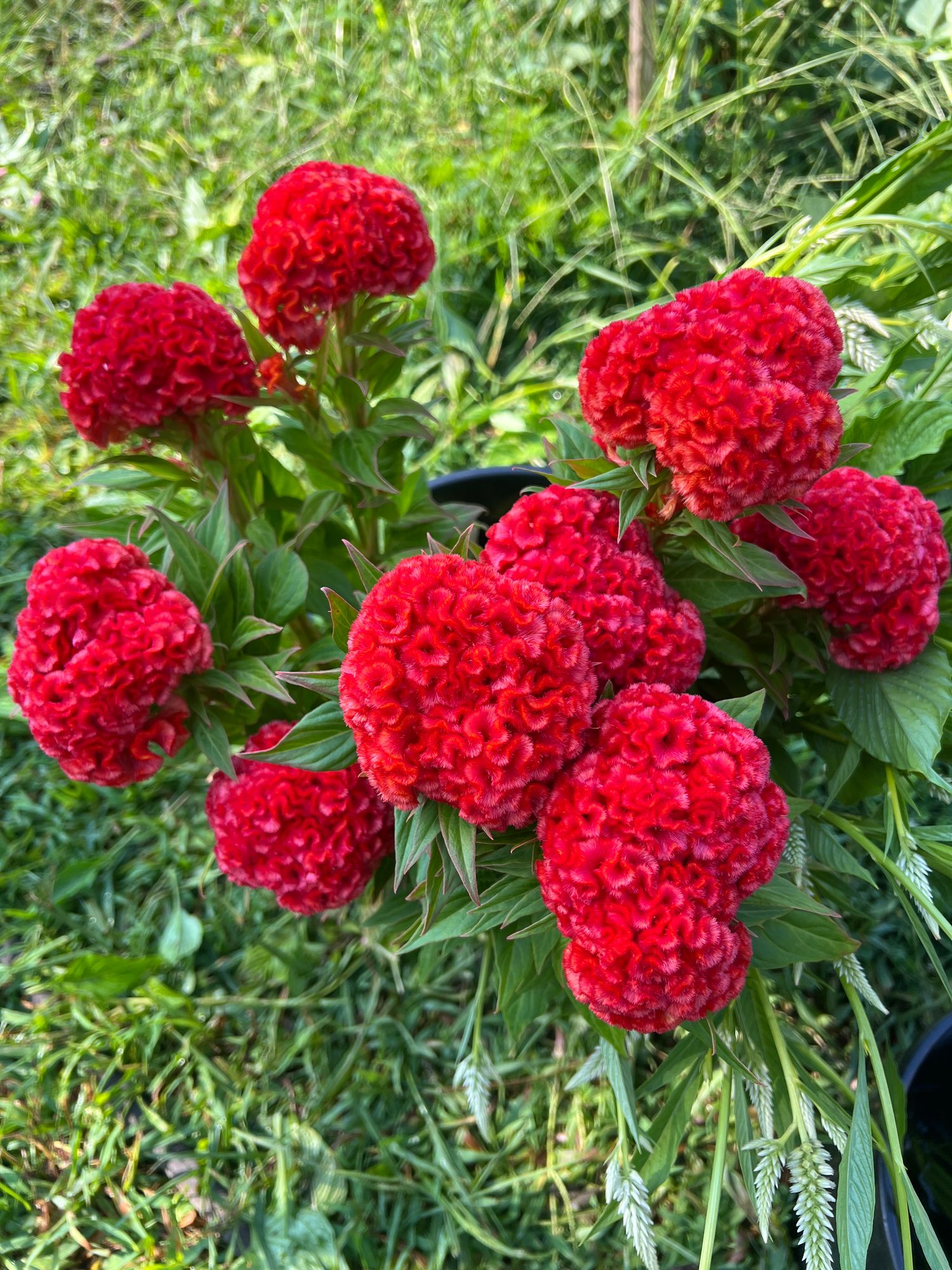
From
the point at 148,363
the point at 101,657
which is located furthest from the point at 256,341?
the point at 101,657

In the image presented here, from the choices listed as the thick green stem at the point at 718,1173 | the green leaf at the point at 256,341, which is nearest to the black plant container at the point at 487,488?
the green leaf at the point at 256,341

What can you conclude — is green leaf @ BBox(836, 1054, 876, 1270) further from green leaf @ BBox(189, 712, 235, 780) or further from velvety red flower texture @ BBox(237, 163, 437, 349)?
velvety red flower texture @ BBox(237, 163, 437, 349)

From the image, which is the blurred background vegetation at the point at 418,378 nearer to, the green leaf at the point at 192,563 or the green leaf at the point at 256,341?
the green leaf at the point at 256,341

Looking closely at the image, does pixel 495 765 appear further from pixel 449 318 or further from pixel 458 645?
pixel 449 318

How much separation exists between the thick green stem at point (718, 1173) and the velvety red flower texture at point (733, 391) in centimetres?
75

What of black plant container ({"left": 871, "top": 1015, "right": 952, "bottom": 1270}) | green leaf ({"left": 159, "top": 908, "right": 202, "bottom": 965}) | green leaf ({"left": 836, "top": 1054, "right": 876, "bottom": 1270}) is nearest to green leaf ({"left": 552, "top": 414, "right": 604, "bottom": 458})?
green leaf ({"left": 836, "top": 1054, "right": 876, "bottom": 1270})

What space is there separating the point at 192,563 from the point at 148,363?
0.28m

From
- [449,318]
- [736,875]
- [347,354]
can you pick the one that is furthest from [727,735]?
[449,318]

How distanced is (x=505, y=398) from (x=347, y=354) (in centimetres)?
124

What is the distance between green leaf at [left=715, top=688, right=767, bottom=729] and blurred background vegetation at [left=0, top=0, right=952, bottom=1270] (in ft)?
2.32

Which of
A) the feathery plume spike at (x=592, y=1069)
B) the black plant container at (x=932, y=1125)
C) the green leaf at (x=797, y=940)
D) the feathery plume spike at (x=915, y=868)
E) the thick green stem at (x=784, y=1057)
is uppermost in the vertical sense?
the feathery plume spike at (x=915, y=868)

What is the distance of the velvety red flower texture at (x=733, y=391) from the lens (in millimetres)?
816

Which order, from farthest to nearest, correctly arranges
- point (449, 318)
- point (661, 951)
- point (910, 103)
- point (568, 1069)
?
1. point (449, 318)
2. point (910, 103)
3. point (568, 1069)
4. point (661, 951)

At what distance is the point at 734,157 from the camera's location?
2830 mm
